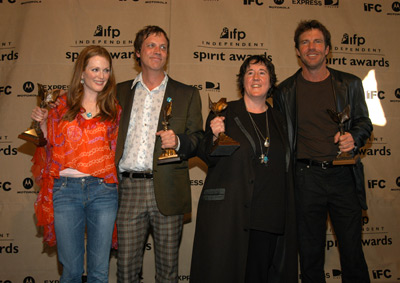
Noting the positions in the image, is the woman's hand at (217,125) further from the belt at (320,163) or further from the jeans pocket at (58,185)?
the jeans pocket at (58,185)

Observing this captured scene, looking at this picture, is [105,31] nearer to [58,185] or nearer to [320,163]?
[58,185]

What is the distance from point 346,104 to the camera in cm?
273

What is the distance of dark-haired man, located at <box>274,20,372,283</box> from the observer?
262cm

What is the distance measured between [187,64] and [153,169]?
5.91 ft

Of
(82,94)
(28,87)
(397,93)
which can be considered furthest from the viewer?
(397,93)

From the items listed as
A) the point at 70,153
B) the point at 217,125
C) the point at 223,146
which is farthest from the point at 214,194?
the point at 70,153

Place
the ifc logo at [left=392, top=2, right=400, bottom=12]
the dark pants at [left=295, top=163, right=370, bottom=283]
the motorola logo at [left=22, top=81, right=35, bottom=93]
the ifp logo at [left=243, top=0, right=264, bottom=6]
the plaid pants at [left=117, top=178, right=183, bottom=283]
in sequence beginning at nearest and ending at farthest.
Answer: the plaid pants at [left=117, top=178, right=183, bottom=283], the dark pants at [left=295, top=163, right=370, bottom=283], the motorola logo at [left=22, top=81, right=35, bottom=93], the ifp logo at [left=243, top=0, right=264, bottom=6], the ifc logo at [left=392, top=2, right=400, bottom=12]

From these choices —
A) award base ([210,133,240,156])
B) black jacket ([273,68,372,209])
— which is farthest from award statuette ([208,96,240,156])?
black jacket ([273,68,372,209])

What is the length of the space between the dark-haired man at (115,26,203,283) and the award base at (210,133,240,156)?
273 millimetres

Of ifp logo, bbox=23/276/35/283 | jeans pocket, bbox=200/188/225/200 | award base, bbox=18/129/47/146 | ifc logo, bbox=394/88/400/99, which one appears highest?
ifc logo, bbox=394/88/400/99

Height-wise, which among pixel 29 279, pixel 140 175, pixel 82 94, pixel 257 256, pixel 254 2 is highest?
pixel 254 2

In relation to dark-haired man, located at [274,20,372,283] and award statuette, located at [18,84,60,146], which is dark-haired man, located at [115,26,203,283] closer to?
award statuette, located at [18,84,60,146]

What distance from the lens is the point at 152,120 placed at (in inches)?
101

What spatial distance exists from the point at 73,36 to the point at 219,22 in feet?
5.50
